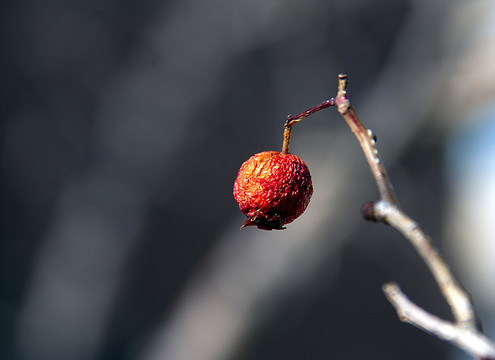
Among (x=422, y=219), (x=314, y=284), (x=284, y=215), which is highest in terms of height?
(x=422, y=219)

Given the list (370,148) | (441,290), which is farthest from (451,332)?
(370,148)

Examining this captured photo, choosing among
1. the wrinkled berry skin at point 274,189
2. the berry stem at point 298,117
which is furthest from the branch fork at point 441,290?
the wrinkled berry skin at point 274,189

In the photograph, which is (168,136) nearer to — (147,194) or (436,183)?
(147,194)

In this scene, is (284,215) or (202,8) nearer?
(284,215)

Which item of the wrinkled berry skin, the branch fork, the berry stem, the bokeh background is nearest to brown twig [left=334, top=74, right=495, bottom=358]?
the branch fork

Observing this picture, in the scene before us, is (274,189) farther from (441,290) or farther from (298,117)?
(441,290)

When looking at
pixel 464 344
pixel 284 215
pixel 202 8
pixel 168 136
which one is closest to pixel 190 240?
pixel 168 136

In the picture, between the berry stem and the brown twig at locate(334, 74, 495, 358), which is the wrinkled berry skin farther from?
the brown twig at locate(334, 74, 495, 358)

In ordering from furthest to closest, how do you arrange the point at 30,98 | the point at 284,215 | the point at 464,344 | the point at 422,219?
the point at 422,219 < the point at 30,98 < the point at 284,215 < the point at 464,344
